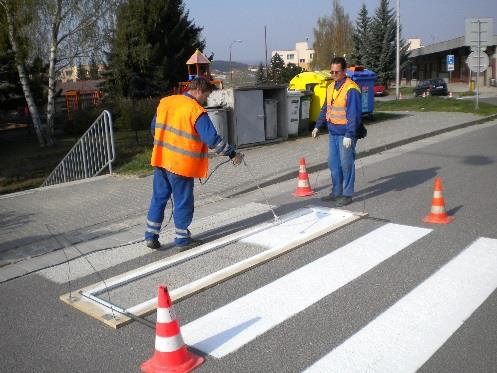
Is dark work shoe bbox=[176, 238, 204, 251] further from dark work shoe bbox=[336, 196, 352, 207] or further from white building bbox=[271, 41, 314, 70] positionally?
white building bbox=[271, 41, 314, 70]

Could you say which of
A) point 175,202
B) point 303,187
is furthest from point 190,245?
point 303,187

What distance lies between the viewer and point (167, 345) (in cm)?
315

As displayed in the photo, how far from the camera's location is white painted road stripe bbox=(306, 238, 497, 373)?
3.20 metres

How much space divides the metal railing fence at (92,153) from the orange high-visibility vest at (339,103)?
5150 millimetres

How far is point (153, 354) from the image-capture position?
3439 mm

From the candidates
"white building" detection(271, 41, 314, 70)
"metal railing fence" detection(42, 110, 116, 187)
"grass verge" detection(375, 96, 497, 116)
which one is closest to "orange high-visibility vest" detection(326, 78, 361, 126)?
"metal railing fence" detection(42, 110, 116, 187)

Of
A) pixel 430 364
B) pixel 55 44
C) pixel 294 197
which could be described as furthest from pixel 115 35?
pixel 430 364

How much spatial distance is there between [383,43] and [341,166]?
44.0 m

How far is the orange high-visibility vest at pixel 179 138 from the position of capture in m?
5.20

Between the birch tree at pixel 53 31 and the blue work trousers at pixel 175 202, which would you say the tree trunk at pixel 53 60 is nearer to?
the birch tree at pixel 53 31

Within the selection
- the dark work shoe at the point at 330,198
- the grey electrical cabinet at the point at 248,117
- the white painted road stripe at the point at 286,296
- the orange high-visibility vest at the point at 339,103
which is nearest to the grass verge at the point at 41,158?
the grey electrical cabinet at the point at 248,117

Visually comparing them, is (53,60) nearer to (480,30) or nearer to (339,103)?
(339,103)

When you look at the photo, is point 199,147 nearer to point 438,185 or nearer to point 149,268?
point 149,268

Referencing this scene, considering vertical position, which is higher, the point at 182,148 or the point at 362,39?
the point at 362,39
